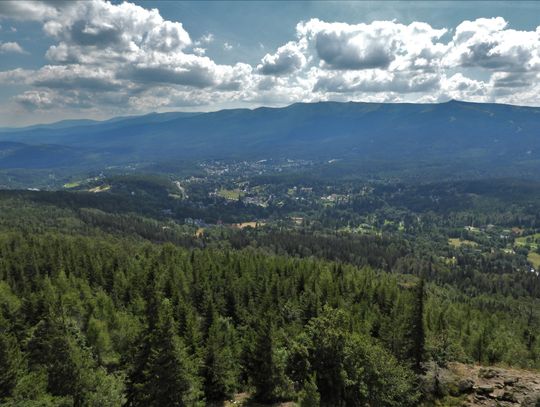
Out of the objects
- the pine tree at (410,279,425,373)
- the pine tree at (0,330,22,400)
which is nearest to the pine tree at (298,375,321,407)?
the pine tree at (410,279,425,373)

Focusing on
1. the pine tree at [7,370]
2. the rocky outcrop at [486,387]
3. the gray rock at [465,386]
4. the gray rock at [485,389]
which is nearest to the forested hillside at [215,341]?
the pine tree at [7,370]

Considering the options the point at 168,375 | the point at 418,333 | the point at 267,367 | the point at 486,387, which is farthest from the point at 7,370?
the point at 486,387

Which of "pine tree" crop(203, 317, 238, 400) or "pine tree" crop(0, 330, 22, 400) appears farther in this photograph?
"pine tree" crop(203, 317, 238, 400)

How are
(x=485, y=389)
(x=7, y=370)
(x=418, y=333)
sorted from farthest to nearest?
1. (x=418, y=333)
2. (x=485, y=389)
3. (x=7, y=370)

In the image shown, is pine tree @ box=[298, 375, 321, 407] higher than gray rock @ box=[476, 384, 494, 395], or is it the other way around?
pine tree @ box=[298, 375, 321, 407]

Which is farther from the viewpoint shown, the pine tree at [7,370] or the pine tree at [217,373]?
the pine tree at [217,373]

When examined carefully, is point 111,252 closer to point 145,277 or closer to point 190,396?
point 145,277

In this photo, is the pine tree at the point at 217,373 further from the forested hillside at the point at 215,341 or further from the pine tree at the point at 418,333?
the pine tree at the point at 418,333

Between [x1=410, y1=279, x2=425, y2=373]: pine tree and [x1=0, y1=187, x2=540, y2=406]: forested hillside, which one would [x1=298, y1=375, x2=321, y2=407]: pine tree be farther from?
[x1=410, y1=279, x2=425, y2=373]: pine tree

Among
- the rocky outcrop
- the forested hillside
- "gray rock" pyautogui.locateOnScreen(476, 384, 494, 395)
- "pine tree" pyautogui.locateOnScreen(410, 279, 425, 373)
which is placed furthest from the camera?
"pine tree" pyautogui.locateOnScreen(410, 279, 425, 373)

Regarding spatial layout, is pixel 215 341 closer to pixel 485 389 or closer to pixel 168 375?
pixel 168 375

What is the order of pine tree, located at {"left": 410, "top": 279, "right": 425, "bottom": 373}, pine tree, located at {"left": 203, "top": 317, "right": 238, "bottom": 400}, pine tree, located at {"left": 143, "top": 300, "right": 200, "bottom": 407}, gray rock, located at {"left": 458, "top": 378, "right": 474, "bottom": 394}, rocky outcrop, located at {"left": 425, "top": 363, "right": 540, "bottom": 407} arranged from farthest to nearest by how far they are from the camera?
pine tree, located at {"left": 410, "top": 279, "right": 425, "bottom": 373}, pine tree, located at {"left": 203, "top": 317, "right": 238, "bottom": 400}, gray rock, located at {"left": 458, "top": 378, "right": 474, "bottom": 394}, rocky outcrop, located at {"left": 425, "top": 363, "right": 540, "bottom": 407}, pine tree, located at {"left": 143, "top": 300, "right": 200, "bottom": 407}
